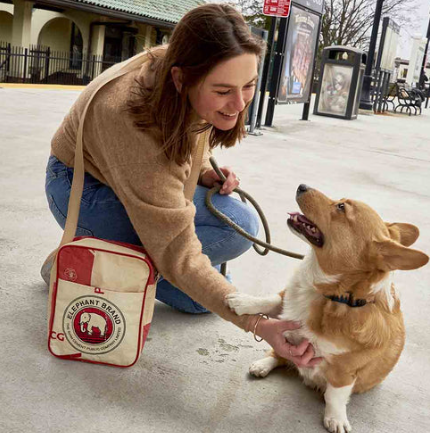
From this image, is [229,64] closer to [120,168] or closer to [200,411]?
[120,168]

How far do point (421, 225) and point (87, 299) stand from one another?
3.69 meters

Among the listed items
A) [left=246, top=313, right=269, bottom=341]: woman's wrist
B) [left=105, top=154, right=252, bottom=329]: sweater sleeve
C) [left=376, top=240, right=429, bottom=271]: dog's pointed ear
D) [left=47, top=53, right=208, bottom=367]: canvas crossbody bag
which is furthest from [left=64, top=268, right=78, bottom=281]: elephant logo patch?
[left=376, top=240, right=429, bottom=271]: dog's pointed ear

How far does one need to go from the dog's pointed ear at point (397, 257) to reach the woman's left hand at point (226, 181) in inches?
39.2

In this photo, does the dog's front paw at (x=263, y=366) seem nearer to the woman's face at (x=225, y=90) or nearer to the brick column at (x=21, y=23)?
the woman's face at (x=225, y=90)

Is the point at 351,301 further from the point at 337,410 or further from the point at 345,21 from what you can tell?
the point at 345,21

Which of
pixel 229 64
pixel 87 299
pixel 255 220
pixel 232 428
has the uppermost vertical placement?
pixel 229 64

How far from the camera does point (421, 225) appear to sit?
4980 millimetres

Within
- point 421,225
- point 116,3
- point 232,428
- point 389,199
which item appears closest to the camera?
point 232,428

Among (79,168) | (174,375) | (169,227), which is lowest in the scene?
(174,375)

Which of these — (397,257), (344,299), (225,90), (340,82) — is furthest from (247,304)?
(340,82)

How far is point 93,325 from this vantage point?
2215 mm

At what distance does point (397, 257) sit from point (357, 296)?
9.6 inches

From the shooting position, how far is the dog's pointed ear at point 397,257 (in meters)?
1.84

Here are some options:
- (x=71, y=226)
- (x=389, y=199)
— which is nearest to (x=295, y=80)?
(x=389, y=199)
